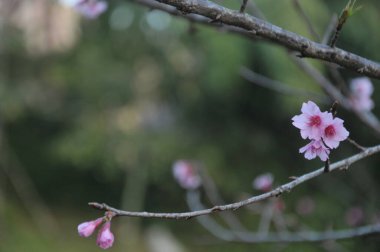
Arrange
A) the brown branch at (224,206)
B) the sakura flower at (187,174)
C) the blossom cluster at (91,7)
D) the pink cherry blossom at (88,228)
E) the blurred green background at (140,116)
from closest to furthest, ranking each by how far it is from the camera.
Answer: the brown branch at (224,206)
the pink cherry blossom at (88,228)
the blossom cluster at (91,7)
the sakura flower at (187,174)
the blurred green background at (140,116)

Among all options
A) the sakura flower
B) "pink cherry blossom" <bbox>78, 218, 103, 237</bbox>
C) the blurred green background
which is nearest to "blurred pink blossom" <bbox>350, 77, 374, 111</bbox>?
the sakura flower

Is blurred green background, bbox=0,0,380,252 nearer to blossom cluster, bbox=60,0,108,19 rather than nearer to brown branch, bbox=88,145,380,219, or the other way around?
blossom cluster, bbox=60,0,108,19

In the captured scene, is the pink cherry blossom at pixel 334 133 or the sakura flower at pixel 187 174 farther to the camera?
the sakura flower at pixel 187 174

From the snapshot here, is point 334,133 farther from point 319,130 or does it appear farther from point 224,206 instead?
point 224,206

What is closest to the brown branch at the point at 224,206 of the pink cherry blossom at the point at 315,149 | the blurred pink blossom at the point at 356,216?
the pink cherry blossom at the point at 315,149

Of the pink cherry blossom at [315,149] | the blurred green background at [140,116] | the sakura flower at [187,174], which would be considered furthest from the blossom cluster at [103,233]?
the blurred green background at [140,116]

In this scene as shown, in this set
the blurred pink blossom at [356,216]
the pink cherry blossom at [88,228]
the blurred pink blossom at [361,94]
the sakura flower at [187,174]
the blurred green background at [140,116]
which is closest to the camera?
the pink cherry blossom at [88,228]

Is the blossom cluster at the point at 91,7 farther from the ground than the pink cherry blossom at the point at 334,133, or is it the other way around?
the blossom cluster at the point at 91,7

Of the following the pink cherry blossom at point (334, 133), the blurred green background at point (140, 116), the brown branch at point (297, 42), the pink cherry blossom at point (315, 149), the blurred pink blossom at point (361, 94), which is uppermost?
the blurred green background at point (140, 116)

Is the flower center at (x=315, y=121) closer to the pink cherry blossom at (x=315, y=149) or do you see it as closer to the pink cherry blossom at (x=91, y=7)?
the pink cherry blossom at (x=315, y=149)
